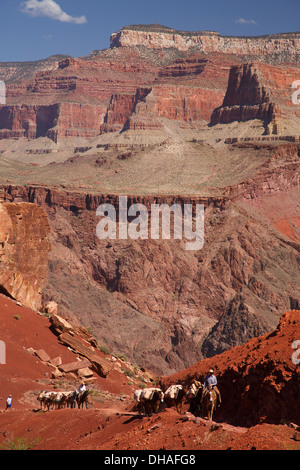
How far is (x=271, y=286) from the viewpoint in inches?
3757

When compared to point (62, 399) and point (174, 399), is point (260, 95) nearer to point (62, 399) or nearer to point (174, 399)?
point (62, 399)

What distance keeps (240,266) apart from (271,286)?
21.3 ft

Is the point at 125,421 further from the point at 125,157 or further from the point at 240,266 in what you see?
the point at 125,157

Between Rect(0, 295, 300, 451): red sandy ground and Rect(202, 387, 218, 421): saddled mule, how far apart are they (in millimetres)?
587

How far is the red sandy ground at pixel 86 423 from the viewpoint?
16.0m

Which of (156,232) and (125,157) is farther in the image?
(125,157)

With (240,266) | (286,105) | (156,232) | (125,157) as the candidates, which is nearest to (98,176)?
(125,157)

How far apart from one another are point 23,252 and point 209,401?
25.7 m

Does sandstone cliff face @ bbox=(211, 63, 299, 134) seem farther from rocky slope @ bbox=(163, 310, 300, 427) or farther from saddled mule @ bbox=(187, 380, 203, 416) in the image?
saddled mule @ bbox=(187, 380, 203, 416)

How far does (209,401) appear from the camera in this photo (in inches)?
770

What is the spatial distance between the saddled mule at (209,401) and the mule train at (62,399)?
690cm
